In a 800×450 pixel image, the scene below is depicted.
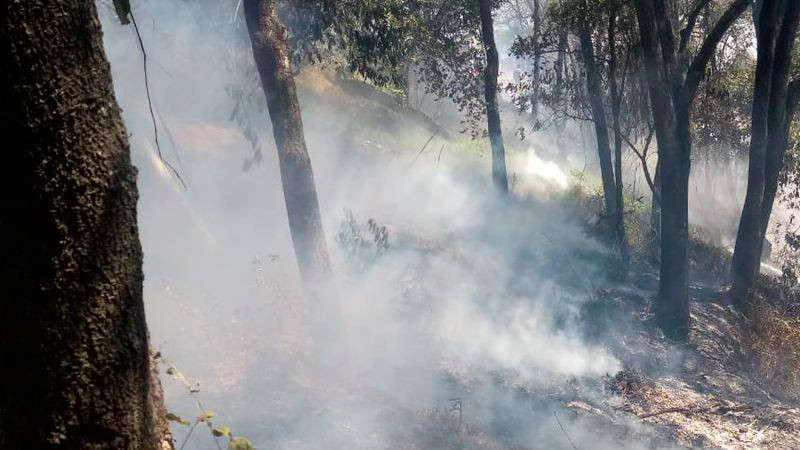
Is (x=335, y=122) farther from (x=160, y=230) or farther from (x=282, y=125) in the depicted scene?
(x=282, y=125)

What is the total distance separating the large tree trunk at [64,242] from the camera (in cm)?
154

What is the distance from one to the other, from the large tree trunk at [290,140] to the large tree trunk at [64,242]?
25.2 feet

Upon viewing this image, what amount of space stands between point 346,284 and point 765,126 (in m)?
7.47

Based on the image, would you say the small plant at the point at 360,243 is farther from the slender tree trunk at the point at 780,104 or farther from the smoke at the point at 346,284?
the slender tree trunk at the point at 780,104

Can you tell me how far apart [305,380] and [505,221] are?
889cm

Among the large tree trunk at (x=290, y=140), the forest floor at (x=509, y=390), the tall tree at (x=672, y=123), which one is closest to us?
the forest floor at (x=509, y=390)

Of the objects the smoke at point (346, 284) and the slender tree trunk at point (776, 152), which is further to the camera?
the slender tree trunk at point (776, 152)

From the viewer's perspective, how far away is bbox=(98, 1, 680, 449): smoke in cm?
882

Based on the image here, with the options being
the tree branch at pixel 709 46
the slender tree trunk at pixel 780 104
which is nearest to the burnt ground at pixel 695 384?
the slender tree trunk at pixel 780 104

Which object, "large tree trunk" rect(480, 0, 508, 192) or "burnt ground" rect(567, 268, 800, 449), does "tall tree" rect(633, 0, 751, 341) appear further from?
"large tree trunk" rect(480, 0, 508, 192)

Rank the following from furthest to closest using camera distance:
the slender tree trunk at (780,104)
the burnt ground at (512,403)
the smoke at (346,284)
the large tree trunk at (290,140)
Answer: the slender tree trunk at (780,104), the large tree trunk at (290,140), the smoke at (346,284), the burnt ground at (512,403)

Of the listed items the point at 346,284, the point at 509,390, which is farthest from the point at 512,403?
the point at 346,284

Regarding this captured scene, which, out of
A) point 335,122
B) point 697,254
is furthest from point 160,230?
point 697,254

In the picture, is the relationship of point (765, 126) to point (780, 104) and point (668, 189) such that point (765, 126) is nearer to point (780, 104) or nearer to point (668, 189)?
point (780, 104)
